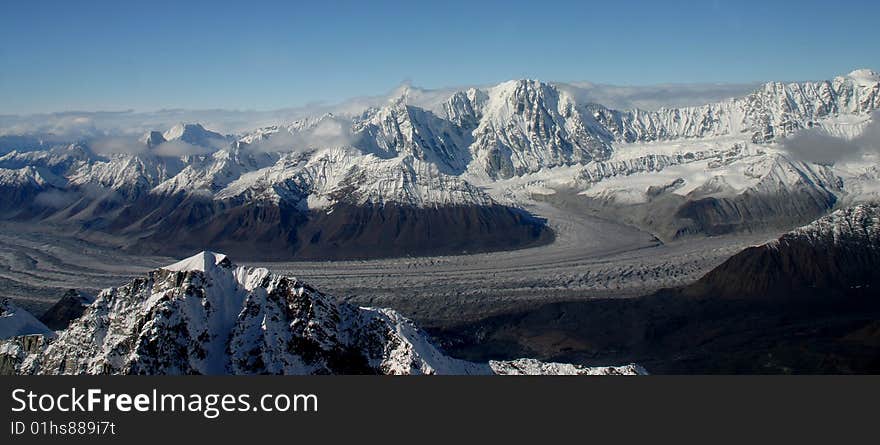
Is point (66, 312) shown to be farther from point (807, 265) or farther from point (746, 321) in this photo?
point (807, 265)

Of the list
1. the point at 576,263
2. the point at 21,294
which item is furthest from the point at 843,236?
the point at 21,294

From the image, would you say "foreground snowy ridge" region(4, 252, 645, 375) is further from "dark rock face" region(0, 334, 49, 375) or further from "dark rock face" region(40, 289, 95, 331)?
"dark rock face" region(40, 289, 95, 331)

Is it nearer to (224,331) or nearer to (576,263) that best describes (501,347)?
(224,331)

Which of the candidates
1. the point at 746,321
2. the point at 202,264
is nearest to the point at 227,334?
the point at 202,264

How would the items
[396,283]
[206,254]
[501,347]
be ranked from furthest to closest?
[396,283], [501,347], [206,254]

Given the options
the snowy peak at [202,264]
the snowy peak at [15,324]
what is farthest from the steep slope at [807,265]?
the snowy peak at [15,324]

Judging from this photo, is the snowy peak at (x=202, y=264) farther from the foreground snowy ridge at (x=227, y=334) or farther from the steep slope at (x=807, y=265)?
the steep slope at (x=807, y=265)
